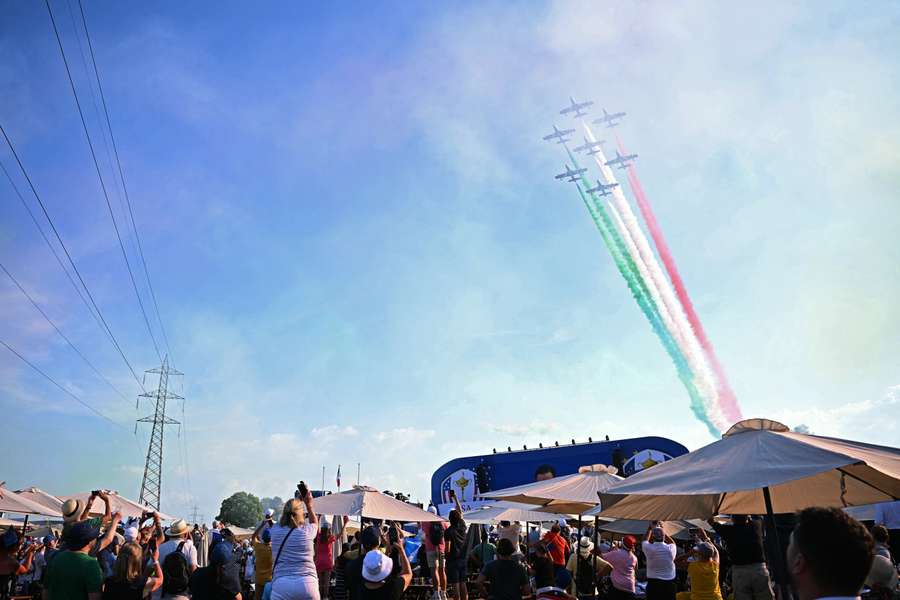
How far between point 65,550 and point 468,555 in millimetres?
9582

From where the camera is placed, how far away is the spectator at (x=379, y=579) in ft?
23.0

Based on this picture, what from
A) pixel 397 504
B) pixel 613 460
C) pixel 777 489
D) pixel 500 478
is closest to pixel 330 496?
pixel 397 504

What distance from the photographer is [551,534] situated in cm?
1289

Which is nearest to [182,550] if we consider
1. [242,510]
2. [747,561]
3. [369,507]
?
[369,507]

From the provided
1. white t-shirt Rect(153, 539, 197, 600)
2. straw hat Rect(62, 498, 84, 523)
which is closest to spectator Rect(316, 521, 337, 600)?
white t-shirt Rect(153, 539, 197, 600)

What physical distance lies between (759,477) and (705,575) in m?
4.83

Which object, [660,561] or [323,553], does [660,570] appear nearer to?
[660,561]

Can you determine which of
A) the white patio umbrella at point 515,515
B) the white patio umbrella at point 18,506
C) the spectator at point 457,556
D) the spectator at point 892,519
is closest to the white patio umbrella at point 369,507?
the spectator at point 457,556

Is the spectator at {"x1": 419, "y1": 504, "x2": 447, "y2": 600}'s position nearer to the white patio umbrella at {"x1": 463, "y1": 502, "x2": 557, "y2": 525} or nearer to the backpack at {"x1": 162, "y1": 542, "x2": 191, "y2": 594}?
the white patio umbrella at {"x1": 463, "y1": 502, "x2": 557, "y2": 525}

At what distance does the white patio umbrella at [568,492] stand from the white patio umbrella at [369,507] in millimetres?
1416

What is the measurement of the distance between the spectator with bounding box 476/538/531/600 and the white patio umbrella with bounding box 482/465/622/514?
8.35 ft

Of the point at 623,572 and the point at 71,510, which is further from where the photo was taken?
the point at 623,572

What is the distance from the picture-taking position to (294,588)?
20.1ft

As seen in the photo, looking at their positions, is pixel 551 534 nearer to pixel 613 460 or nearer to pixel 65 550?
pixel 65 550
